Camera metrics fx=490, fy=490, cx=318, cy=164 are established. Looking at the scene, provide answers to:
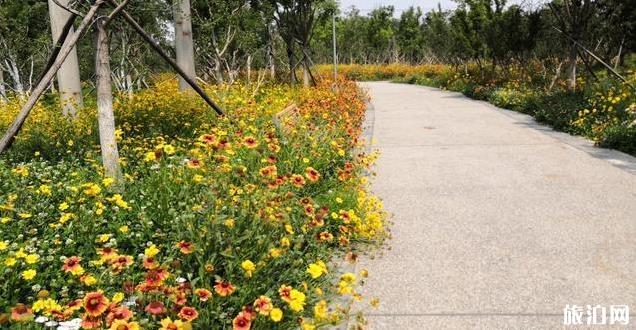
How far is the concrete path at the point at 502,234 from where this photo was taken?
11.7 feet

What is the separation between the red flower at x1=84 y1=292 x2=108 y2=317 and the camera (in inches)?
Result: 84.2

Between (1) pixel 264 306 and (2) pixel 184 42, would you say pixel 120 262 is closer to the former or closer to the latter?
(1) pixel 264 306

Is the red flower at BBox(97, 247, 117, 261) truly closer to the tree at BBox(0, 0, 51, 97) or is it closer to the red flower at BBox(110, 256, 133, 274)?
the red flower at BBox(110, 256, 133, 274)

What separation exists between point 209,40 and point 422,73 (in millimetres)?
21378

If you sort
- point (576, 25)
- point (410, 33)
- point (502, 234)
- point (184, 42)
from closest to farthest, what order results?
point (502, 234)
point (184, 42)
point (576, 25)
point (410, 33)

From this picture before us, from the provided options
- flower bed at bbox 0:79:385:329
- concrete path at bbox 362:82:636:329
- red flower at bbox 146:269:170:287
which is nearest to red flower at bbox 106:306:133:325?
flower bed at bbox 0:79:385:329

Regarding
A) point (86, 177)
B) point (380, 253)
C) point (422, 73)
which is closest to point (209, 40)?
point (86, 177)

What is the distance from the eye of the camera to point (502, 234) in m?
4.96

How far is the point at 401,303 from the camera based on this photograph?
3611 mm

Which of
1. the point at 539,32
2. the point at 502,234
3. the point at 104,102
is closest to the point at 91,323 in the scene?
the point at 104,102

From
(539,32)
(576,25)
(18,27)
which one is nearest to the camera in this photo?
(576,25)

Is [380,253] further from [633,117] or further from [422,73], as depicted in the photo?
[422,73]

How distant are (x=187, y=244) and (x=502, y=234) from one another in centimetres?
342

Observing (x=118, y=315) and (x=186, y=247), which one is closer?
(x=118, y=315)
